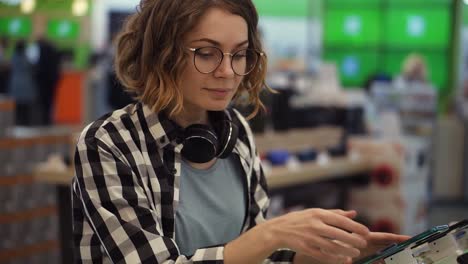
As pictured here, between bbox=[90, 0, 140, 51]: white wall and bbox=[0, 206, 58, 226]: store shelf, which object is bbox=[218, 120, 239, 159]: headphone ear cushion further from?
bbox=[90, 0, 140, 51]: white wall

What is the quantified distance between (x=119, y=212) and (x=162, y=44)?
0.42m

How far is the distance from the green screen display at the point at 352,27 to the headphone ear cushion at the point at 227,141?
1036 centimetres

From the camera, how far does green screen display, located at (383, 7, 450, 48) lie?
11250 millimetres

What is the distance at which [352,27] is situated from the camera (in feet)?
40.4

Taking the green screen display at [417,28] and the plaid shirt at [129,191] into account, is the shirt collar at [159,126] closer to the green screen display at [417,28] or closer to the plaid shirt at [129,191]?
the plaid shirt at [129,191]

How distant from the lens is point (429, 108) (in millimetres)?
8117

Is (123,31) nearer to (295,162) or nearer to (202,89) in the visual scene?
(202,89)

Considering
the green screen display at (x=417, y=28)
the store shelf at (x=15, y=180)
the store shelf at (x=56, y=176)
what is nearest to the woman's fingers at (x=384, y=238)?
the store shelf at (x=56, y=176)

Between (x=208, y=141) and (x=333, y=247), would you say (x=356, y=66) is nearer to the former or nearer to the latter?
(x=208, y=141)

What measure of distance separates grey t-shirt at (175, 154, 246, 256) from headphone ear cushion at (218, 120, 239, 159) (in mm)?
40

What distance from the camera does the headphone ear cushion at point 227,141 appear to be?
201cm

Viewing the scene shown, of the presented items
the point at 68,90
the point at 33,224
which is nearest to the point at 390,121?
the point at 33,224

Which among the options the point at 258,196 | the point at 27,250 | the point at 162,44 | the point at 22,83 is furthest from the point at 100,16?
the point at 162,44

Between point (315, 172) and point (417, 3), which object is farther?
point (417, 3)
